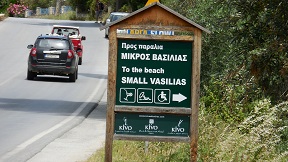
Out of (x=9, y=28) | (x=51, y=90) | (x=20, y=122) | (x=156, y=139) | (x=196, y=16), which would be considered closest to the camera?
(x=156, y=139)

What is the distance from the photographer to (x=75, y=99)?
90.8 feet

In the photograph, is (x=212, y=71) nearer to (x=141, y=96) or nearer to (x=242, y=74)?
(x=242, y=74)

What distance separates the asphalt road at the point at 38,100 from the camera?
55.2 ft

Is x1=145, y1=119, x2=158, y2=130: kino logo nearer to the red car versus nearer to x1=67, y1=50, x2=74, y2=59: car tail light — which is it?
x1=67, y1=50, x2=74, y2=59: car tail light

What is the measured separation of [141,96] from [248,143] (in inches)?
60.2

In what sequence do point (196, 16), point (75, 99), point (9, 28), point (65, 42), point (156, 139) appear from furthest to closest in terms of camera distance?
point (9, 28) → point (65, 42) → point (75, 99) → point (196, 16) → point (156, 139)

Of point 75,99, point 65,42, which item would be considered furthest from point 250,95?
point 65,42

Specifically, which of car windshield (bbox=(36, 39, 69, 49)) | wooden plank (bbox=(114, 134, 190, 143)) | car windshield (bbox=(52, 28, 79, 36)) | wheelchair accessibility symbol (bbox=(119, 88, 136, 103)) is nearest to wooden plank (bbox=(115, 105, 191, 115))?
wheelchair accessibility symbol (bbox=(119, 88, 136, 103))

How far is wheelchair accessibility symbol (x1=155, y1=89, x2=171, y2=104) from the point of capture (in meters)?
10.9

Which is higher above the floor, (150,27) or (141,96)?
(150,27)

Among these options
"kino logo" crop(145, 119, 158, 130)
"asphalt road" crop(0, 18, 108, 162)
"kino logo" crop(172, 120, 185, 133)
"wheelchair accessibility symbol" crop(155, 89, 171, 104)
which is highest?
"wheelchair accessibility symbol" crop(155, 89, 171, 104)

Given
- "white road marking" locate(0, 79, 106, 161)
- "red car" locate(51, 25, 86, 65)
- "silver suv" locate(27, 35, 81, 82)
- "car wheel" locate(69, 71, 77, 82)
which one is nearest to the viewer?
"white road marking" locate(0, 79, 106, 161)

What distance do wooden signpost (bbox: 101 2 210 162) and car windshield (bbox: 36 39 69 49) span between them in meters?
23.2

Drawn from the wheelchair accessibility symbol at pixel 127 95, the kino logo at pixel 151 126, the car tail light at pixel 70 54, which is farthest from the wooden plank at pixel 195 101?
the car tail light at pixel 70 54
